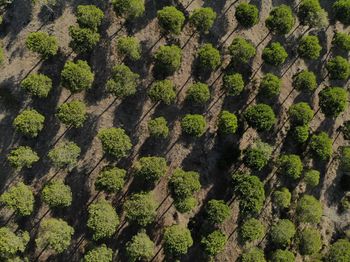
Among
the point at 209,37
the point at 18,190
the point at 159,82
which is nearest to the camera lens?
the point at 18,190

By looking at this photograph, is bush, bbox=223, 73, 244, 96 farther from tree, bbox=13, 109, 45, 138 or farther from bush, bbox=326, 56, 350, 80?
tree, bbox=13, 109, 45, 138

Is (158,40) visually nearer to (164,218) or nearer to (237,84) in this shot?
(237,84)

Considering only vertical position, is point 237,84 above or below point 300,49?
below

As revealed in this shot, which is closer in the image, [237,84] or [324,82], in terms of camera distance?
[237,84]

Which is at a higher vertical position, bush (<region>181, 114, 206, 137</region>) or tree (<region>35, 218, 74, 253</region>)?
bush (<region>181, 114, 206, 137</region>)

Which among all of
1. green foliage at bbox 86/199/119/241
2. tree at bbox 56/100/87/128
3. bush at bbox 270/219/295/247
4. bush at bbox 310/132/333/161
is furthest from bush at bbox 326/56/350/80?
green foliage at bbox 86/199/119/241

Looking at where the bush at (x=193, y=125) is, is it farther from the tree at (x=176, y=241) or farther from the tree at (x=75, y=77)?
the tree at (x=75, y=77)

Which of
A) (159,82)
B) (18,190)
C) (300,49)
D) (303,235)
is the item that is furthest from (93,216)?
(300,49)
